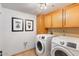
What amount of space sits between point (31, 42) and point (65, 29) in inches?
14.8

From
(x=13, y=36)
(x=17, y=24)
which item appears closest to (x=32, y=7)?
(x=17, y=24)

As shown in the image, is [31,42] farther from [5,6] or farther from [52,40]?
[5,6]

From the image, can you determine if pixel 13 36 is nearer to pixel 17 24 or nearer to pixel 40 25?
pixel 17 24

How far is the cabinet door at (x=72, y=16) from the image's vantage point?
0.86 metres

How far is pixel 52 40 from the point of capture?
966 mm

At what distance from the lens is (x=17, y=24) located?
0.86 m

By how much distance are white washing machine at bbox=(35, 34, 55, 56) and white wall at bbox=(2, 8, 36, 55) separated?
0.24ft

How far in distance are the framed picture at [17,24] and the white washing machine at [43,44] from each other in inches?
8.3

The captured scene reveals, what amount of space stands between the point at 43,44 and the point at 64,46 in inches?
9.1

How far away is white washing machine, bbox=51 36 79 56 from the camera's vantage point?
83 cm

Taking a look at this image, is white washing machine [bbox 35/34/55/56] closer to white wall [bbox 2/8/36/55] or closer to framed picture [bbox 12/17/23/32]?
white wall [bbox 2/8/36/55]

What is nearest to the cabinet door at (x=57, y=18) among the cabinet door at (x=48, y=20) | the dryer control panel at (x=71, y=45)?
the cabinet door at (x=48, y=20)

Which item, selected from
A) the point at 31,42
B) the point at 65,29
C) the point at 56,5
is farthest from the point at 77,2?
the point at 31,42

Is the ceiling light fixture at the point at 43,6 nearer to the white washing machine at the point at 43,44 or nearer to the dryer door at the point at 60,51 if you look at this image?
the white washing machine at the point at 43,44
